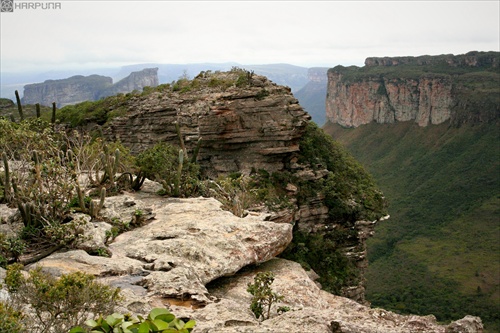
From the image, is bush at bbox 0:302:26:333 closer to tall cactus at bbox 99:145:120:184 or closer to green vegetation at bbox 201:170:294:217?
tall cactus at bbox 99:145:120:184

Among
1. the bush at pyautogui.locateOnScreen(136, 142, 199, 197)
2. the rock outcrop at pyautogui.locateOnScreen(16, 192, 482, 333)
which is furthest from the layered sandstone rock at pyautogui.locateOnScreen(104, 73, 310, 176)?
the rock outcrop at pyautogui.locateOnScreen(16, 192, 482, 333)

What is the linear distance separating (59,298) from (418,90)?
119m

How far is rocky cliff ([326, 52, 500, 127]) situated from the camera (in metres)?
102

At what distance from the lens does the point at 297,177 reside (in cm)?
2697

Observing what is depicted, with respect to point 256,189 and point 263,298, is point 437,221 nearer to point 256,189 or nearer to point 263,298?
point 256,189

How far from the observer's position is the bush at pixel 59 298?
22.0ft

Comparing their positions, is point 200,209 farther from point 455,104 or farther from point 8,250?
point 455,104

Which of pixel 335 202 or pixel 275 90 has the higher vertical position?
pixel 275 90

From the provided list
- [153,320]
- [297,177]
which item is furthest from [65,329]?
[297,177]

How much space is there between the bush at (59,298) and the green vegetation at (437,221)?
43.1 meters

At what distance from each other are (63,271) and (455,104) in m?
109

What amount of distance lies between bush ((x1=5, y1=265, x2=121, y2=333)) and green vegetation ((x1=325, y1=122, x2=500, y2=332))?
43110 millimetres

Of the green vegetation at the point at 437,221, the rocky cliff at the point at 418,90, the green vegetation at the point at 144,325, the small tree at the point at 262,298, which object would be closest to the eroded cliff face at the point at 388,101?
the rocky cliff at the point at 418,90

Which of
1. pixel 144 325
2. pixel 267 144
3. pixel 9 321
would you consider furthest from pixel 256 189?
pixel 144 325
